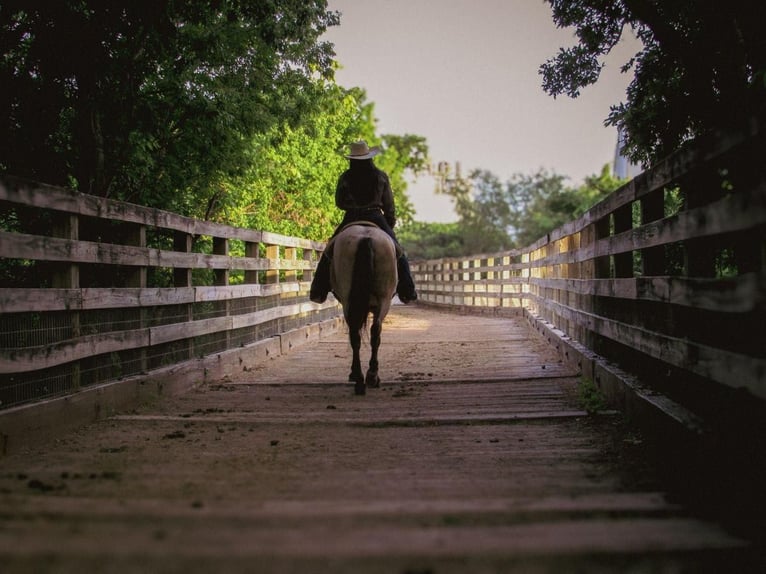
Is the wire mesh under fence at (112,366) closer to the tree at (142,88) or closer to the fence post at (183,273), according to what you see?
the fence post at (183,273)

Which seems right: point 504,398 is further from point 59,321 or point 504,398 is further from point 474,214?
point 474,214

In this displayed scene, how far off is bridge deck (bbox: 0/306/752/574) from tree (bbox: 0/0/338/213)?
3.99m

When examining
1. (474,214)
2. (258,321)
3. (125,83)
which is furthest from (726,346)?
(474,214)

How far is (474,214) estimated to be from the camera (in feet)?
213

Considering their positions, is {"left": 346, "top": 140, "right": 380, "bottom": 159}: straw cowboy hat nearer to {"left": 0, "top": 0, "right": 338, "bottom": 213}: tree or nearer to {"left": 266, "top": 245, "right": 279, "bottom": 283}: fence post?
{"left": 0, "top": 0, "right": 338, "bottom": 213}: tree

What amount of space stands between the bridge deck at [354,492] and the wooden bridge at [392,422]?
1 cm

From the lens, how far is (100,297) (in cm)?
482

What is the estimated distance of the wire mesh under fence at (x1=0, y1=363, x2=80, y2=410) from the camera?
12.7ft

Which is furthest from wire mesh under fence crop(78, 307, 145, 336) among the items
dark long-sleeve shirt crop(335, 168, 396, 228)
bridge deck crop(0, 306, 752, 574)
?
dark long-sleeve shirt crop(335, 168, 396, 228)

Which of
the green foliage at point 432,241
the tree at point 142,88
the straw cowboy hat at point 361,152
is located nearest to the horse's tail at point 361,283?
the straw cowboy hat at point 361,152

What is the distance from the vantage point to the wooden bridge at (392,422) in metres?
2.01

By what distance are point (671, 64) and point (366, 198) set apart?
4.03m

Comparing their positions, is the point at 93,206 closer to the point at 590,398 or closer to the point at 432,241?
the point at 590,398

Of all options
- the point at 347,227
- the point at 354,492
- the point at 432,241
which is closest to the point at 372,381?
the point at 347,227
